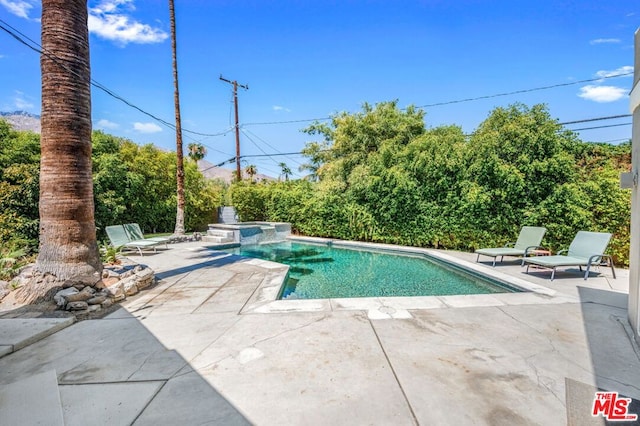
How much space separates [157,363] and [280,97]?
2170 centimetres

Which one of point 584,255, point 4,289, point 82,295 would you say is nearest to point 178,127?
point 4,289

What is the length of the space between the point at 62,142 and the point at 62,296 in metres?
2.40

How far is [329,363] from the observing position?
2.92 metres

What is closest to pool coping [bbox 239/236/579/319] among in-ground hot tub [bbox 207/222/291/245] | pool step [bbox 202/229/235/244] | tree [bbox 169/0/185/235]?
pool step [bbox 202/229/235/244]

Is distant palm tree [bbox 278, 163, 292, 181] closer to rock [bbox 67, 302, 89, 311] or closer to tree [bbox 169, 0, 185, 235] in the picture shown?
tree [bbox 169, 0, 185, 235]

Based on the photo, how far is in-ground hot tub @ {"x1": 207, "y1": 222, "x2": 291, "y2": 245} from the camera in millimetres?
14141

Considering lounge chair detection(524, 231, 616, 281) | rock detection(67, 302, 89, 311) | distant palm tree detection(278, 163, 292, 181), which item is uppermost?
distant palm tree detection(278, 163, 292, 181)

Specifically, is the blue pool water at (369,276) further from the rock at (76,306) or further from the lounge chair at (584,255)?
the rock at (76,306)

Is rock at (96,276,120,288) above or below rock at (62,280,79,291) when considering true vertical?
below

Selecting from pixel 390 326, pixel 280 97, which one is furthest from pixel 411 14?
pixel 390 326

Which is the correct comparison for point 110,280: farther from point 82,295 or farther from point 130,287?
point 82,295

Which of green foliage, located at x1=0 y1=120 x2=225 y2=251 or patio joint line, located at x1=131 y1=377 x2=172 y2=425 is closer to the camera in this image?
patio joint line, located at x1=131 y1=377 x2=172 y2=425

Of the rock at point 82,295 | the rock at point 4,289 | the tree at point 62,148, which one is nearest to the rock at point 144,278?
the tree at point 62,148

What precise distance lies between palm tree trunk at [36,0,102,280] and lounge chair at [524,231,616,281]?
8.43 meters
